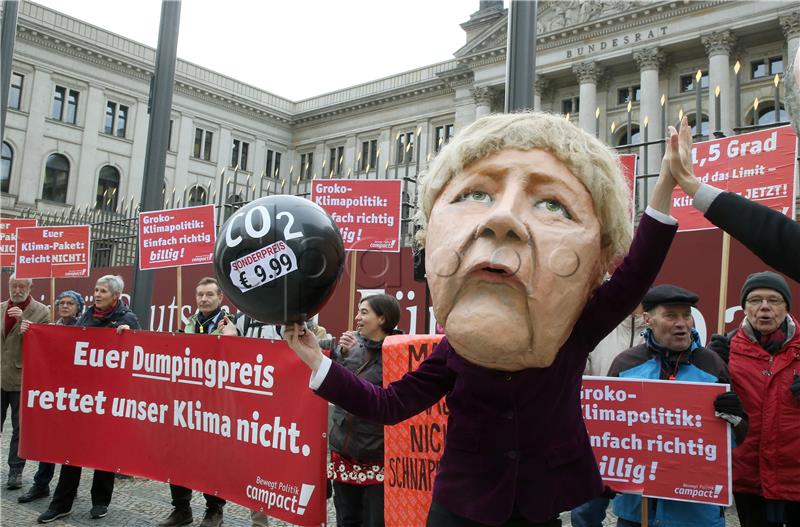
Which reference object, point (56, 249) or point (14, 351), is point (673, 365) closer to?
point (14, 351)

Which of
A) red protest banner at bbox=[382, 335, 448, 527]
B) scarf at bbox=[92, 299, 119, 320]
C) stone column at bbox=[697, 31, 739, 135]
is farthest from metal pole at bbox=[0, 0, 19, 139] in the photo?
stone column at bbox=[697, 31, 739, 135]

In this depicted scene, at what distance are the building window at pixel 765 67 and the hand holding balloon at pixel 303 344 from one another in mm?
31114

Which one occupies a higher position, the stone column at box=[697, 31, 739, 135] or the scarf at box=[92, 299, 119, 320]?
the stone column at box=[697, 31, 739, 135]

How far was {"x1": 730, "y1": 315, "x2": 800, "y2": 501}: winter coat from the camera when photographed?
310 centimetres

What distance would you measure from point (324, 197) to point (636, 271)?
5.47 metres

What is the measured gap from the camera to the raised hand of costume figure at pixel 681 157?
1.90m

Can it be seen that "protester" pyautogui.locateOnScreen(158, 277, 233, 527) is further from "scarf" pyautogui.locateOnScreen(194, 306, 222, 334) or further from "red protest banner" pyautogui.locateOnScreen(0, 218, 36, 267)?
"red protest banner" pyautogui.locateOnScreen(0, 218, 36, 267)

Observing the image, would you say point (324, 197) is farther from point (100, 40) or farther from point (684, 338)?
point (100, 40)

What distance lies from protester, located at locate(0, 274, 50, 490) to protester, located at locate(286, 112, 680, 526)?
4.76 meters

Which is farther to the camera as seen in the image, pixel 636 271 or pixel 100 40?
pixel 100 40

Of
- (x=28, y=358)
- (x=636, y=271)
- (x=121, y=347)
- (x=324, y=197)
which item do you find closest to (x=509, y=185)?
(x=636, y=271)

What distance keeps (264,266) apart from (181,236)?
607 centimetres

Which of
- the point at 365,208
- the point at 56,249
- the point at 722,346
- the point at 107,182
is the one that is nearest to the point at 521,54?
the point at 722,346

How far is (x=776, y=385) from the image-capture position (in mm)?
3205
